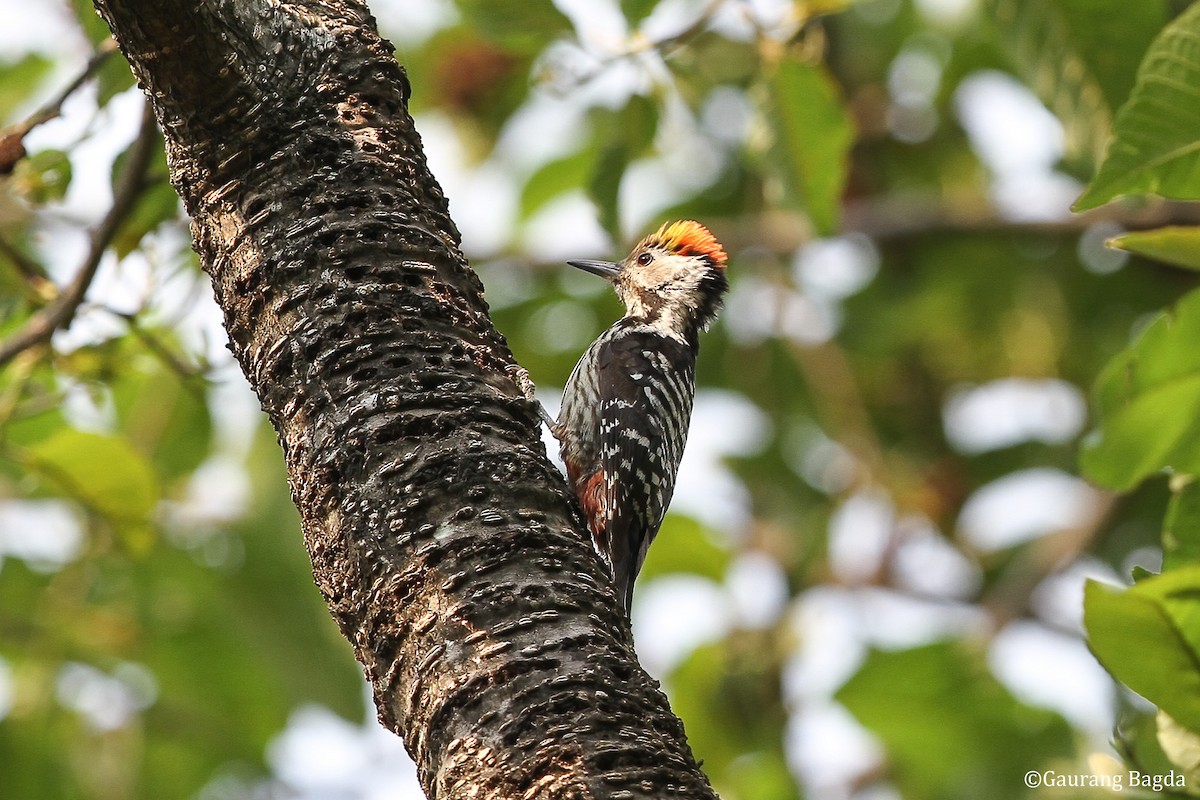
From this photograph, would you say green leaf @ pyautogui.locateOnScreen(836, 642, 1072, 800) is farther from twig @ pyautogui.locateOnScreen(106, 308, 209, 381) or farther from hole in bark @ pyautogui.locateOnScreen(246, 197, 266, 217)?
hole in bark @ pyautogui.locateOnScreen(246, 197, 266, 217)

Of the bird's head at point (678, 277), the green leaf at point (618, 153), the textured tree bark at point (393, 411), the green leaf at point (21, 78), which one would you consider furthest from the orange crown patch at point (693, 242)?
the textured tree bark at point (393, 411)

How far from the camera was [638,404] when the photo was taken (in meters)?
5.07

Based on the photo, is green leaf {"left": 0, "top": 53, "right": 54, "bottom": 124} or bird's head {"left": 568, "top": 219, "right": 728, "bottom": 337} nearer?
green leaf {"left": 0, "top": 53, "right": 54, "bottom": 124}

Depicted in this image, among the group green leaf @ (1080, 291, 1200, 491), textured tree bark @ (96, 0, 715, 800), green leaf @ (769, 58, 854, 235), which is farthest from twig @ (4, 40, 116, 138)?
green leaf @ (1080, 291, 1200, 491)

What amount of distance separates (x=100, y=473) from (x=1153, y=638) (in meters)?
3.26

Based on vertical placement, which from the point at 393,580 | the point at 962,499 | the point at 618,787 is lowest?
the point at 618,787

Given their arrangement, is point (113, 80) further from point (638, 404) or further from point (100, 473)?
point (638, 404)

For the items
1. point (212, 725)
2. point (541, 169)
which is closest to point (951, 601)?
point (541, 169)

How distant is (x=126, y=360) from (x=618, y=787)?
255 cm

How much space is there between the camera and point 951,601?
23.1ft

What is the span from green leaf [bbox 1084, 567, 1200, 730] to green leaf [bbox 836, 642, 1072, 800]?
385 centimetres

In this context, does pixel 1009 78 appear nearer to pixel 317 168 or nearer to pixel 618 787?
pixel 317 168

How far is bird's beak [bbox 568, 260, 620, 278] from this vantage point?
5.96 m

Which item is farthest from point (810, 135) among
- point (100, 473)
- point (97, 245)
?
point (100, 473)
